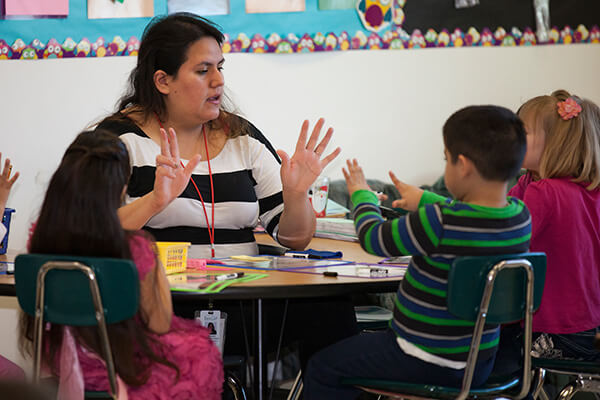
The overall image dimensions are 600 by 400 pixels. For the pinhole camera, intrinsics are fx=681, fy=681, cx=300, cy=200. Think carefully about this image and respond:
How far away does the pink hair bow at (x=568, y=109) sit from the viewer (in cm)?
196

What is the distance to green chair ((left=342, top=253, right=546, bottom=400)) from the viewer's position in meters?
1.42

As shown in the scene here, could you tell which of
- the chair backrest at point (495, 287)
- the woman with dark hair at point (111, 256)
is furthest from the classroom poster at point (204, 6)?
the chair backrest at point (495, 287)

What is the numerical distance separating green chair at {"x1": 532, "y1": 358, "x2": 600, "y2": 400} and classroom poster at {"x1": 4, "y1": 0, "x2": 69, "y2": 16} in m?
2.87

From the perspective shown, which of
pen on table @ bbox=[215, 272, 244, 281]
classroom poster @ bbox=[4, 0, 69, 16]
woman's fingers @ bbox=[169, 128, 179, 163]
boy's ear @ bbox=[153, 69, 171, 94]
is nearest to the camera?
pen on table @ bbox=[215, 272, 244, 281]

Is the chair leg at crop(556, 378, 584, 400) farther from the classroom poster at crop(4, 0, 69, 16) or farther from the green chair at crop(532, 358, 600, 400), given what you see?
the classroom poster at crop(4, 0, 69, 16)

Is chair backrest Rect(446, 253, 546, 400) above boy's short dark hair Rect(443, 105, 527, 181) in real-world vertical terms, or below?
below

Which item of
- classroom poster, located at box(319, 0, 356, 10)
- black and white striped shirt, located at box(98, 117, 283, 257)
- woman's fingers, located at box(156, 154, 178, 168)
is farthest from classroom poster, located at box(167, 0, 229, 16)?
woman's fingers, located at box(156, 154, 178, 168)

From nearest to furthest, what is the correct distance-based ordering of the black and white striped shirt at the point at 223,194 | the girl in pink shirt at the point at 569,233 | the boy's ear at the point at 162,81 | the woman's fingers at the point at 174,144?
the girl in pink shirt at the point at 569,233 < the woman's fingers at the point at 174,144 < the black and white striped shirt at the point at 223,194 < the boy's ear at the point at 162,81

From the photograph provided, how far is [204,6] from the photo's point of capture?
353cm

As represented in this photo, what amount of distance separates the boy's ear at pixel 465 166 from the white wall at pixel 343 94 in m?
2.09

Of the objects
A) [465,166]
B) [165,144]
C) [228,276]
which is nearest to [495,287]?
[465,166]

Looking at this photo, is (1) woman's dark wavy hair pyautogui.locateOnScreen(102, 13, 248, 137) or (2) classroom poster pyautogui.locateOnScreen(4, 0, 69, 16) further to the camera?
(2) classroom poster pyautogui.locateOnScreen(4, 0, 69, 16)

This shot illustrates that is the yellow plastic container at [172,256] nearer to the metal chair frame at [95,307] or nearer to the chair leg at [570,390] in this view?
the metal chair frame at [95,307]

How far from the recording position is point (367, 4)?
11.7 feet
